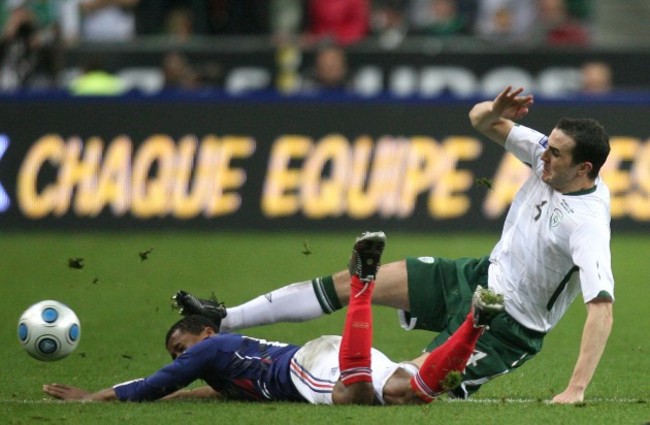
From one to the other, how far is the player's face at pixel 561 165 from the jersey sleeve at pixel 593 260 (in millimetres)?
321

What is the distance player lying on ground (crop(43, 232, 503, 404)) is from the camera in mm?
6621

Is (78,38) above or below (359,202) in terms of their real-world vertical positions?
above

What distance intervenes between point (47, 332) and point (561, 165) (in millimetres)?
2817

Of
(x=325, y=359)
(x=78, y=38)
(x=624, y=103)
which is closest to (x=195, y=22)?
(x=78, y=38)

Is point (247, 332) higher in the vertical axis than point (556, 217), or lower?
lower

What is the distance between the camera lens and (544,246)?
7.05m

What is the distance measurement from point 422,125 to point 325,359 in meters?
8.60

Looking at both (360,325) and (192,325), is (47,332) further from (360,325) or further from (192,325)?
(360,325)

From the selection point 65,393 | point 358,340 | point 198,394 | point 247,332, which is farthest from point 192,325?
point 247,332

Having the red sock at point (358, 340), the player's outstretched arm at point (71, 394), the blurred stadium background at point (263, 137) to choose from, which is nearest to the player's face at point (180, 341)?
the player's outstretched arm at point (71, 394)

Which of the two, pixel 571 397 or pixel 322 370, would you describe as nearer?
pixel 571 397

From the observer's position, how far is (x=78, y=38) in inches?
685

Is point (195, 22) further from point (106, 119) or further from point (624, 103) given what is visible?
point (624, 103)

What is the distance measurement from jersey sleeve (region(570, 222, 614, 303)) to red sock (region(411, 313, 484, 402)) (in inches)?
22.5
